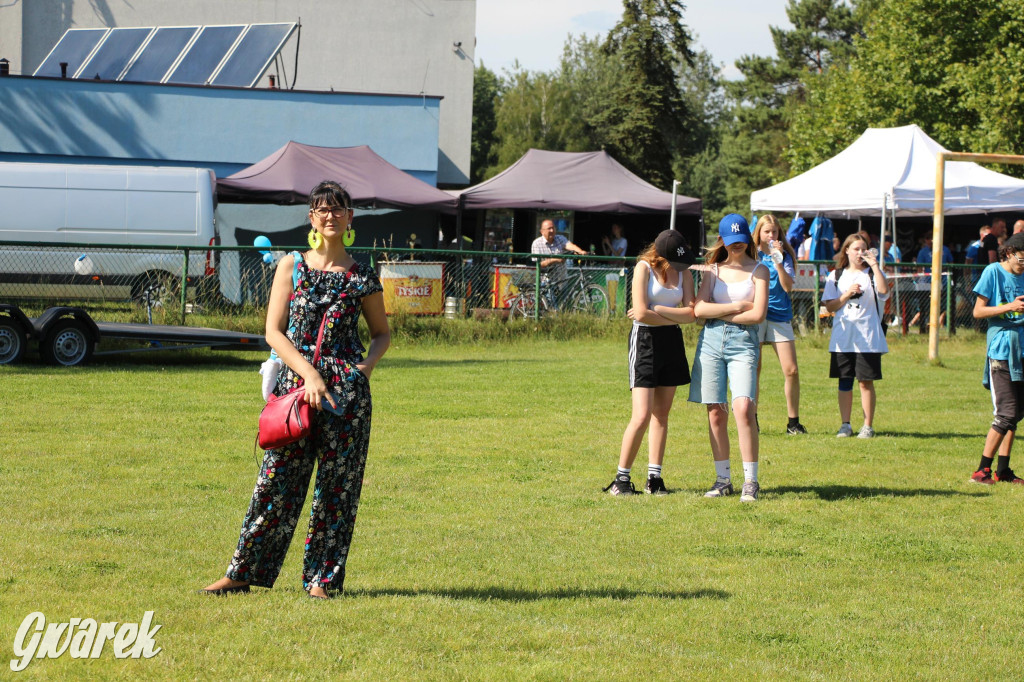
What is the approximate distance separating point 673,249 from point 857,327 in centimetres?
383

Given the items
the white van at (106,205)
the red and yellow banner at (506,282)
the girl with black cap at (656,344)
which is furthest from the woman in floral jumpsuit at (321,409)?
the white van at (106,205)

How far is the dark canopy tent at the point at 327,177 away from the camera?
24.2 meters

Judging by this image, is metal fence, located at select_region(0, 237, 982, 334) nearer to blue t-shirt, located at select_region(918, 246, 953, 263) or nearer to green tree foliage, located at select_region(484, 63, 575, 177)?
blue t-shirt, located at select_region(918, 246, 953, 263)

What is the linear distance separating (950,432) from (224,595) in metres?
8.02

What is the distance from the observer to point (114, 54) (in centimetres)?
3172

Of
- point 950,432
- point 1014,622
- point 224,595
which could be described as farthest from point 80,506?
point 950,432

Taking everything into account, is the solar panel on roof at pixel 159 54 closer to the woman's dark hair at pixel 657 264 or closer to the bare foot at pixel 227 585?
the woman's dark hair at pixel 657 264

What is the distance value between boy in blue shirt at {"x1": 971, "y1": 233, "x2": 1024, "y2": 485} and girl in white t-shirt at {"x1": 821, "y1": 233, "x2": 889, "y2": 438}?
2.02 m

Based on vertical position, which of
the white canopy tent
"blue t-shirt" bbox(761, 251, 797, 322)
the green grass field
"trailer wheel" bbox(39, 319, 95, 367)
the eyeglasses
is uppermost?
the white canopy tent

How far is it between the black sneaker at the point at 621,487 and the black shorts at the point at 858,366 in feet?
12.1

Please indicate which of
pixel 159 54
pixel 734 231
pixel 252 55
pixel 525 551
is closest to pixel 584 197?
pixel 252 55

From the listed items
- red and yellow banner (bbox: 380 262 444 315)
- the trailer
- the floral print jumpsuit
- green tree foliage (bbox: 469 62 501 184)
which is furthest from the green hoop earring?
green tree foliage (bbox: 469 62 501 184)

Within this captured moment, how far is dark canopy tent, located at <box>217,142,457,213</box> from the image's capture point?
24.2 metres

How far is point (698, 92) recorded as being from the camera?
102 metres
